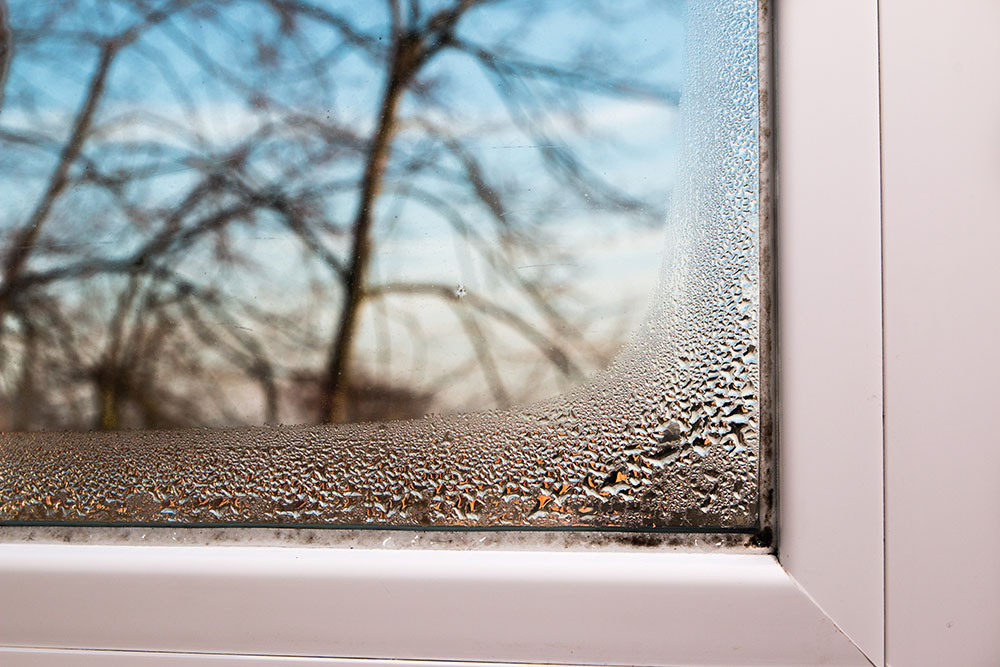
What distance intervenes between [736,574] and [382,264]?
38 cm

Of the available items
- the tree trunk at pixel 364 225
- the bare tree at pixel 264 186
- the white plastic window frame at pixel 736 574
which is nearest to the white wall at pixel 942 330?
the white plastic window frame at pixel 736 574

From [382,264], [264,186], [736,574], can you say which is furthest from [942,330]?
[264,186]

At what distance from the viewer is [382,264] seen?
0.58 meters

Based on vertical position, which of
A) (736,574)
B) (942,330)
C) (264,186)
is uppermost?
(264,186)

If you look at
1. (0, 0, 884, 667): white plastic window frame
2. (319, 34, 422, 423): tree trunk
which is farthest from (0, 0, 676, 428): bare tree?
(0, 0, 884, 667): white plastic window frame

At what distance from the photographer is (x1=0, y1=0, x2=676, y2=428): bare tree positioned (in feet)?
1.88

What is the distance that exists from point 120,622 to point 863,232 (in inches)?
26.0

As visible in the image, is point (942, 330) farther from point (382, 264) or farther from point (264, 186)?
point (264, 186)

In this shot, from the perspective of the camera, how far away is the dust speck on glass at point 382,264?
54 centimetres

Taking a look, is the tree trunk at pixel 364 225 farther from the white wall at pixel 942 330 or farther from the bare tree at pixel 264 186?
the white wall at pixel 942 330

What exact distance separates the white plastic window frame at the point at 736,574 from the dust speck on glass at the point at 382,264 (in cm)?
3

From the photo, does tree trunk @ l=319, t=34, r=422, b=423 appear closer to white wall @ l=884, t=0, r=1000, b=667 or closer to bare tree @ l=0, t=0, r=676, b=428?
bare tree @ l=0, t=0, r=676, b=428

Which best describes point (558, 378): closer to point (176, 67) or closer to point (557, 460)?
point (557, 460)

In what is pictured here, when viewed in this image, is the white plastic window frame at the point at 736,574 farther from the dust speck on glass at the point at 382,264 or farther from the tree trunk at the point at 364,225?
the tree trunk at the point at 364,225
